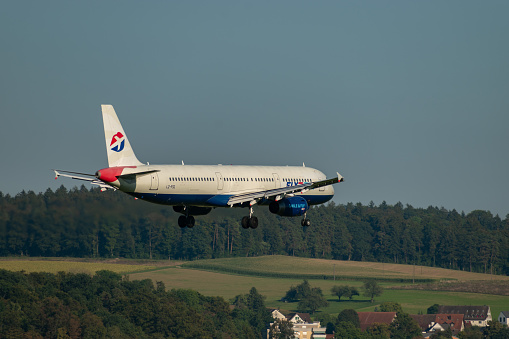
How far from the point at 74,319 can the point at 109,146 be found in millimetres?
122432

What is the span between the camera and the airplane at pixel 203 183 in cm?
7031

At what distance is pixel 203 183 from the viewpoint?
2938 inches

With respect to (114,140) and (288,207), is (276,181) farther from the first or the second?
(114,140)

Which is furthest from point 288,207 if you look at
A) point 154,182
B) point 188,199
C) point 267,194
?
point 154,182

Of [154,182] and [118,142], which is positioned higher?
[118,142]

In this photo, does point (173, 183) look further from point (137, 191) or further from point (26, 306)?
point (26, 306)

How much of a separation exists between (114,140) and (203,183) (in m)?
8.47

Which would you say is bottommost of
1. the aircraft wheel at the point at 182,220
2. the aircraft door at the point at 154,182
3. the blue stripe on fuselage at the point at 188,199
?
the aircraft wheel at the point at 182,220

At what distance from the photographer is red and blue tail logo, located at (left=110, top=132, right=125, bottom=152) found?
2778 inches

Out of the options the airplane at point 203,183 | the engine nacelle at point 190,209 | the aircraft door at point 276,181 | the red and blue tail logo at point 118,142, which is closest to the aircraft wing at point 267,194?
the airplane at point 203,183

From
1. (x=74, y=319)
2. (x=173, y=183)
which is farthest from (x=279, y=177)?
(x=74, y=319)

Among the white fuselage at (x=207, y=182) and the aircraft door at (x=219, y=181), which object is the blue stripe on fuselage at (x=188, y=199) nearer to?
the white fuselage at (x=207, y=182)

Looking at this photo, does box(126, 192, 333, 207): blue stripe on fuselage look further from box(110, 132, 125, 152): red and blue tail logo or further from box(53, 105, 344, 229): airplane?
box(110, 132, 125, 152): red and blue tail logo

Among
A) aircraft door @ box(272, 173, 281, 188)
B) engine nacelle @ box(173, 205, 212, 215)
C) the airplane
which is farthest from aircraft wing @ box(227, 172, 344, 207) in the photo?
aircraft door @ box(272, 173, 281, 188)
